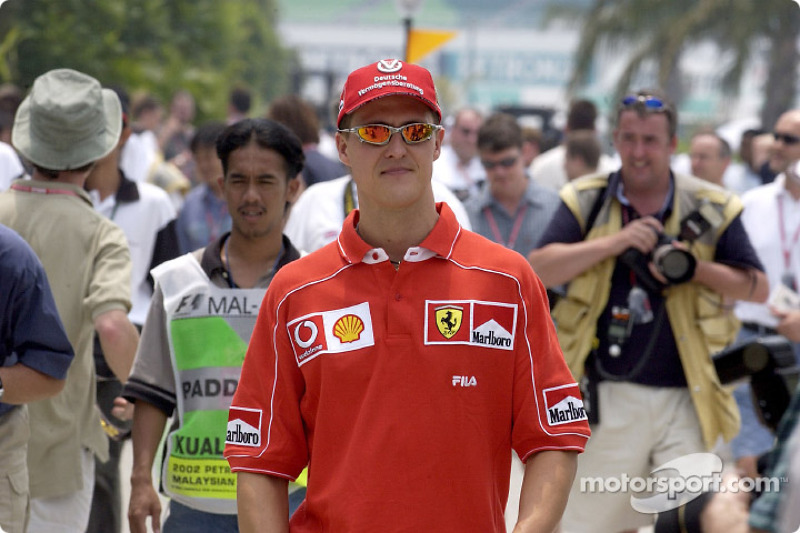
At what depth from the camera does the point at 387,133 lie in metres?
3.20

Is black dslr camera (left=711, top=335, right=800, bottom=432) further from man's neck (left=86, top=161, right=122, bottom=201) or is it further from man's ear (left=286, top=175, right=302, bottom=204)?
man's neck (left=86, top=161, right=122, bottom=201)

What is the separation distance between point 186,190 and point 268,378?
28.7 feet

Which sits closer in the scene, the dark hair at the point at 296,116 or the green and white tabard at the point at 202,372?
the green and white tabard at the point at 202,372

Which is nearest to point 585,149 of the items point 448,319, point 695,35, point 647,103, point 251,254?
point 647,103

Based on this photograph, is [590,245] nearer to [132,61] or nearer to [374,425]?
[374,425]

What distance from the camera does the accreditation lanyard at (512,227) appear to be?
809 cm

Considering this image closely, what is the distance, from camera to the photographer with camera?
18.4 ft

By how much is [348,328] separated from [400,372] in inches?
6.7

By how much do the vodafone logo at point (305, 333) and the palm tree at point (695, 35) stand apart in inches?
876

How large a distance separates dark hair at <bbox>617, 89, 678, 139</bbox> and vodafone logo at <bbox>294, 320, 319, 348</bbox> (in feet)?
9.91

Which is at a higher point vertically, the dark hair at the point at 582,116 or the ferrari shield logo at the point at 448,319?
the ferrari shield logo at the point at 448,319

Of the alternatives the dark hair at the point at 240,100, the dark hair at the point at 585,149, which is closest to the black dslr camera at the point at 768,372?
the dark hair at the point at 585,149

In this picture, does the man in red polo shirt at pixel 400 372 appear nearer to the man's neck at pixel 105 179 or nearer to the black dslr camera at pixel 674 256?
the black dslr camera at pixel 674 256

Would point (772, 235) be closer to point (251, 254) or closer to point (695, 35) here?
point (251, 254)
